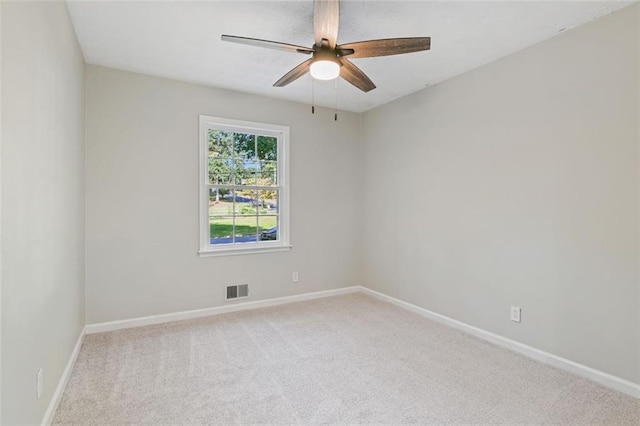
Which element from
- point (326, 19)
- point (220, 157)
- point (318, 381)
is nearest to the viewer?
point (326, 19)

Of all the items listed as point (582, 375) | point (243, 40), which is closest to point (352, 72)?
point (243, 40)

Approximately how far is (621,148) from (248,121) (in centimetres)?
342

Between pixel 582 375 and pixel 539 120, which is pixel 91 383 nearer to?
pixel 582 375

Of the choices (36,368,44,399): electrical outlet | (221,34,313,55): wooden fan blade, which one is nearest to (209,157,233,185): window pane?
(221,34,313,55): wooden fan blade

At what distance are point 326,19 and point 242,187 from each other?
2440mm

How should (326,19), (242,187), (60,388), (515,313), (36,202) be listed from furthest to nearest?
(242,187) → (515,313) → (60,388) → (326,19) → (36,202)

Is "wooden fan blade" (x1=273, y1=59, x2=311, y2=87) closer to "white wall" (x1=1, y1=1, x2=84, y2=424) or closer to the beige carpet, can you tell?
"white wall" (x1=1, y1=1, x2=84, y2=424)

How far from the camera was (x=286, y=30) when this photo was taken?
260cm

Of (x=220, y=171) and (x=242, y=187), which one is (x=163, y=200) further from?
(x=242, y=187)

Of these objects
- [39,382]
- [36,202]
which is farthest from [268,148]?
[39,382]

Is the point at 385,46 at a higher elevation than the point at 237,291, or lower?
higher

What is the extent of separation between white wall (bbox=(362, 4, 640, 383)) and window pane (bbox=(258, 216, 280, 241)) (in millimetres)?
1608

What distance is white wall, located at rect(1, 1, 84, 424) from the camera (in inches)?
52.6

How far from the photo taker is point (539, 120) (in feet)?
9.03
